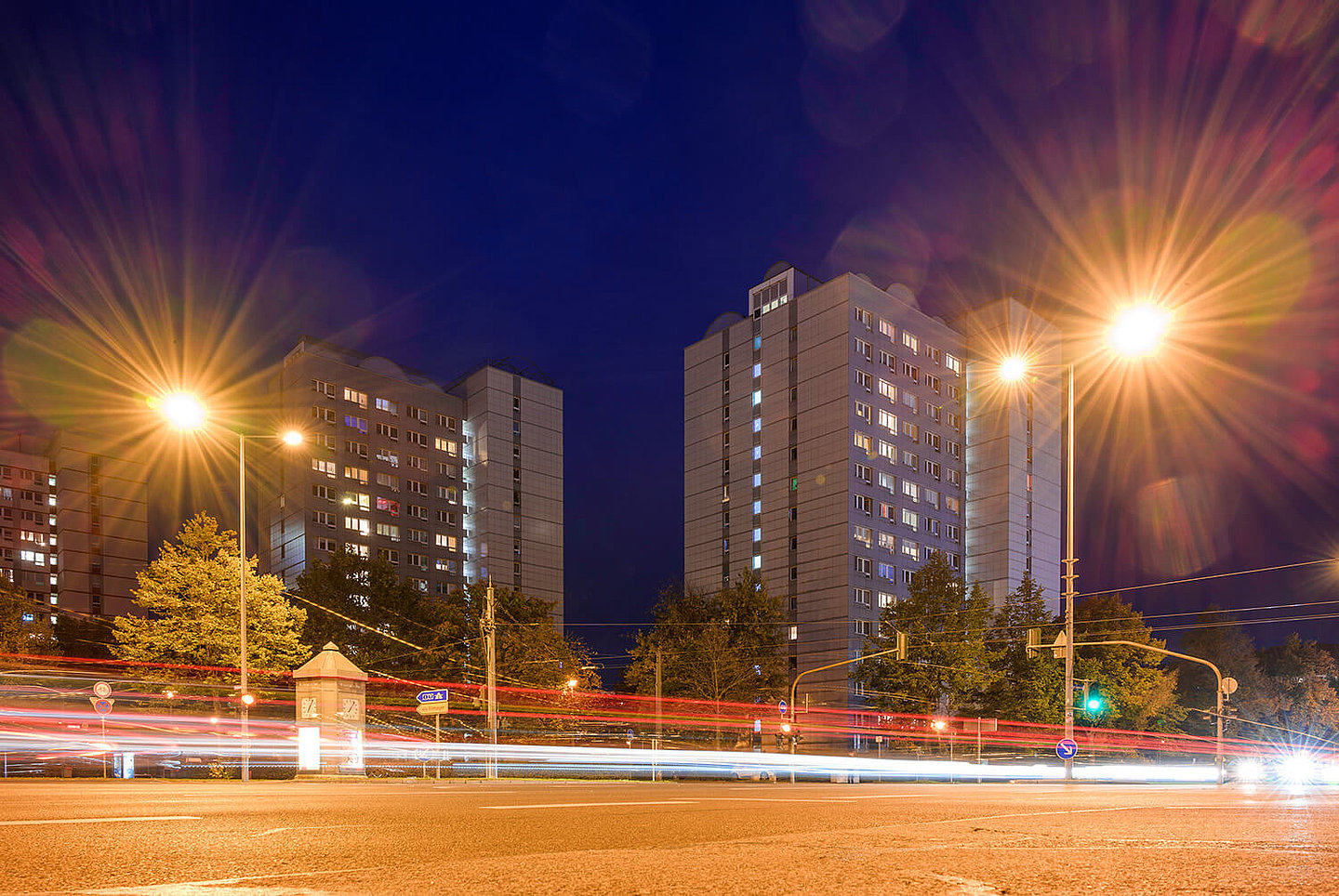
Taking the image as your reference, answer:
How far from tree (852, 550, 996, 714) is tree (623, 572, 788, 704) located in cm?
631

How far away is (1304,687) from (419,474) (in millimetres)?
99163

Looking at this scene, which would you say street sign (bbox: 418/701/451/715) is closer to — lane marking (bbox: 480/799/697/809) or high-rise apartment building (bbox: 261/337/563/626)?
lane marking (bbox: 480/799/697/809)

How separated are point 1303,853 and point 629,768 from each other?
114ft

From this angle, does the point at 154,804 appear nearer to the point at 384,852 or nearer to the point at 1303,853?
the point at 384,852

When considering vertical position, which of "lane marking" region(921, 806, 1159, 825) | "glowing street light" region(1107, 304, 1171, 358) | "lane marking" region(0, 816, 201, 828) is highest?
"glowing street light" region(1107, 304, 1171, 358)

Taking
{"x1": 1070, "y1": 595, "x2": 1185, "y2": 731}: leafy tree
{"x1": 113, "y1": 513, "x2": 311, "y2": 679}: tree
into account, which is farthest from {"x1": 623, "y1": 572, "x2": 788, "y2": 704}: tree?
{"x1": 113, "y1": 513, "x2": 311, "y2": 679}: tree

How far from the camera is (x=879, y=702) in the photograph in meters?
56.0

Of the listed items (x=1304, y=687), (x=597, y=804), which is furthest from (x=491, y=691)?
(x=1304, y=687)

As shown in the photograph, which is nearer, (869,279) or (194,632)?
(194,632)

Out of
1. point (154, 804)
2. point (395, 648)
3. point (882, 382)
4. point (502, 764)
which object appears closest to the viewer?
point (154, 804)

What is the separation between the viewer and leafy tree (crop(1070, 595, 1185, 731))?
58562 mm

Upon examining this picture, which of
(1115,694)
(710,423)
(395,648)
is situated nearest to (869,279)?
(710,423)

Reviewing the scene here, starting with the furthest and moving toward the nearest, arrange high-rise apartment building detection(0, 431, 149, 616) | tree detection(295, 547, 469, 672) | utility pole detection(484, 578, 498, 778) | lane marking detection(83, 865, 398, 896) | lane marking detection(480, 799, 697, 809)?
1. high-rise apartment building detection(0, 431, 149, 616)
2. tree detection(295, 547, 469, 672)
3. utility pole detection(484, 578, 498, 778)
4. lane marking detection(480, 799, 697, 809)
5. lane marking detection(83, 865, 398, 896)

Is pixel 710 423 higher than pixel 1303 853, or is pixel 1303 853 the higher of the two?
pixel 710 423
